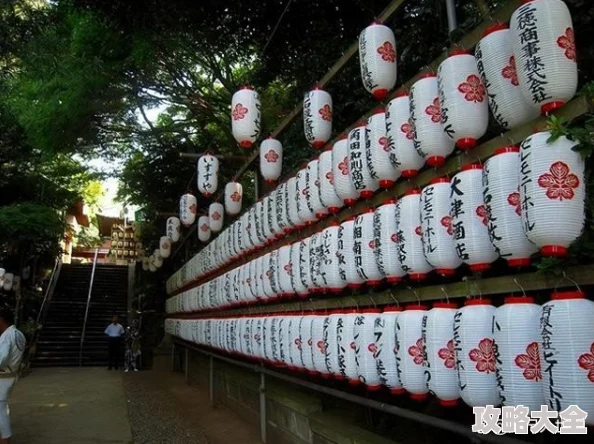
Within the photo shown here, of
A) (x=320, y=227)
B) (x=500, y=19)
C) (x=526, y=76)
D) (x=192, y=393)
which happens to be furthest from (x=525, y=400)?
(x=192, y=393)

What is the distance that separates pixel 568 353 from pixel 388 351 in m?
Answer: 1.76

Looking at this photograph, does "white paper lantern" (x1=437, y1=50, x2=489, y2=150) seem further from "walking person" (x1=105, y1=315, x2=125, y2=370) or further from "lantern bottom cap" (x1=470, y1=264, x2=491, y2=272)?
"walking person" (x1=105, y1=315, x2=125, y2=370)

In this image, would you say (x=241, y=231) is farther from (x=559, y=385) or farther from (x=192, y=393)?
(x=559, y=385)

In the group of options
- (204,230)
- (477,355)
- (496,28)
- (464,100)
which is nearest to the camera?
(477,355)

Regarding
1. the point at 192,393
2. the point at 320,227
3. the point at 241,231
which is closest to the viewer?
the point at 320,227

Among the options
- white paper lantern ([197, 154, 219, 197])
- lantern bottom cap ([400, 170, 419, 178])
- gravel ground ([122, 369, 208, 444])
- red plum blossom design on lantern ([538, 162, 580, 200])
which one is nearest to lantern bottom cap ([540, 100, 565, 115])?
red plum blossom design on lantern ([538, 162, 580, 200])

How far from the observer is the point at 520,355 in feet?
9.22

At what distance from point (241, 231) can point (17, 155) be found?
14.8m

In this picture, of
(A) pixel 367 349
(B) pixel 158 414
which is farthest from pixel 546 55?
(B) pixel 158 414

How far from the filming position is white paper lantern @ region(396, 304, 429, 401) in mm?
3762

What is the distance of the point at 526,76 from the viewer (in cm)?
294

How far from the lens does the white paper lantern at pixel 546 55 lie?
2.85 meters

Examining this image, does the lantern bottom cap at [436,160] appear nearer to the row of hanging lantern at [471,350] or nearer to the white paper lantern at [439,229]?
the white paper lantern at [439,229]

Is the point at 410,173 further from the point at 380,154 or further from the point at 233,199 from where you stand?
the point at 233,199
